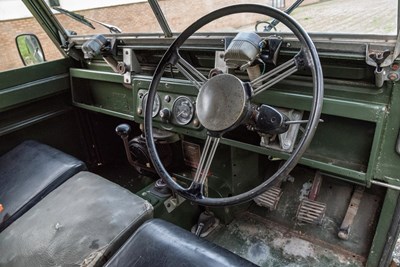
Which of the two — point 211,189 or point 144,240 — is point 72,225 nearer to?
point 144,240

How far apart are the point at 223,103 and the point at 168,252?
1.87ft

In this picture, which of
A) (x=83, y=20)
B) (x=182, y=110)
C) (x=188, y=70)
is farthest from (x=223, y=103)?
(x=83, y=20)

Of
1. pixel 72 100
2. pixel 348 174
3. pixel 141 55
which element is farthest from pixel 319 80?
pixel 72 100

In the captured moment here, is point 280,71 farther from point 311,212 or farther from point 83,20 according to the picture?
point 83,20

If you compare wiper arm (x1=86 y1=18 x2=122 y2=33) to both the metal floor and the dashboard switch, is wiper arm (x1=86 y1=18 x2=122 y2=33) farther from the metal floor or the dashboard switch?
the metal floor

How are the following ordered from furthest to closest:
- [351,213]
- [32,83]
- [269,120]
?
1. [32,83]
2. [351,213]
3. [269,120]

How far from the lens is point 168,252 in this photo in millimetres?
1085

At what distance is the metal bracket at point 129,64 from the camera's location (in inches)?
74.0

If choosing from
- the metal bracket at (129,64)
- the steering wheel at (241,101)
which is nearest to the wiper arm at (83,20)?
the metal bracket at (129,64)

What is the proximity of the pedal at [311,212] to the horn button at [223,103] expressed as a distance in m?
0.98

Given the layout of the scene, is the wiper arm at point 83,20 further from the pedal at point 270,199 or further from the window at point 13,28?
the pedal at point 270,199

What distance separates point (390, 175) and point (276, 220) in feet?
2.84

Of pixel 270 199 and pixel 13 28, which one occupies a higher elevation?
pixel 13 28

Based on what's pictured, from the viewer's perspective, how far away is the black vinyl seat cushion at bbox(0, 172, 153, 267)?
1141mm
